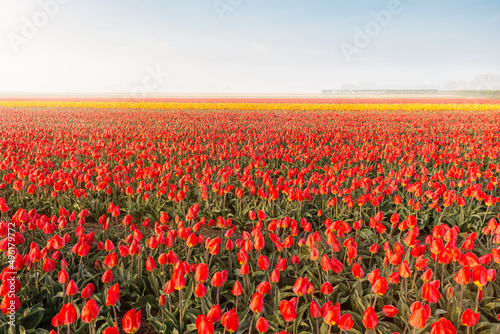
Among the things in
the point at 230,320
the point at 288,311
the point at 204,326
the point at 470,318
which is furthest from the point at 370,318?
the point at 204,326

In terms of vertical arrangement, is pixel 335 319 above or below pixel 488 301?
above

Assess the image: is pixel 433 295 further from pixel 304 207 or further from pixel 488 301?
pixel 304 207

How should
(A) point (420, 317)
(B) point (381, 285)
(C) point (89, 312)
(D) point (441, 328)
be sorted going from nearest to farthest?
→ (D) point (441, 328) → (A) point (420, 317) → (C) point (89, 312) → (B) point (381, 285)

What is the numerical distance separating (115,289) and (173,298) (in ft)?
2.93

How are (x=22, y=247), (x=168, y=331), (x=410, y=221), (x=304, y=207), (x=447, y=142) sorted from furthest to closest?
(x=447, y=142)
(x=304, y=207)
(x=22, y=247)
(x=410, y=221)
(x=168, y=331)

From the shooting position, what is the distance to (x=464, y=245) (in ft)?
8.68

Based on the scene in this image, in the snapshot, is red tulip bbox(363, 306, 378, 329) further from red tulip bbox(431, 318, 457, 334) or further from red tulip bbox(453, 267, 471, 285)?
red tulip bbox(453, 267, 471, 285)

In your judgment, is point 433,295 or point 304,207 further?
point 304,207

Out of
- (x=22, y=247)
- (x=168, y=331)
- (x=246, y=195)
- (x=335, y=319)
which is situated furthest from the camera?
(x=246, y=195)

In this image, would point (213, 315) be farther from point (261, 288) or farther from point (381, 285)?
point (381, 285)

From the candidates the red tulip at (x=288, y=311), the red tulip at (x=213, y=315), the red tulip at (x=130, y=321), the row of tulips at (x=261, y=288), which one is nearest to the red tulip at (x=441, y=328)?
the row of tulips at (x=261, y=288)

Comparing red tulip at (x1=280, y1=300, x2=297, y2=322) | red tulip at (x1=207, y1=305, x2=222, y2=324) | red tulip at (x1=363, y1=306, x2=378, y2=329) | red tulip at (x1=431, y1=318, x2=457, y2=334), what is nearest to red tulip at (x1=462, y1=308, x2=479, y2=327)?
red tulip at (x1=431, y1=318, x2=457, y2=334)

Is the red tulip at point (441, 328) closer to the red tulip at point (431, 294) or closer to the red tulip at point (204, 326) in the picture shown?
the red tulip at point (431, 294)

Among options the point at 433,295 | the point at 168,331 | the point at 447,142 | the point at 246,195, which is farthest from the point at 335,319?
the point at 447,142
